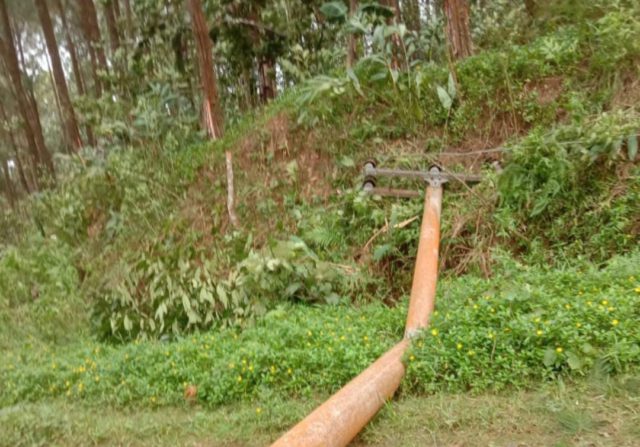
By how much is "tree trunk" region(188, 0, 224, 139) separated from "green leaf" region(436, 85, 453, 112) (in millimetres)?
3943

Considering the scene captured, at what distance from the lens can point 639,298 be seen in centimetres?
376

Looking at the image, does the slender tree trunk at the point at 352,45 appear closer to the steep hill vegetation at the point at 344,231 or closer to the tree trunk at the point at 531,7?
the steep hill vegetation at the point at 344,231

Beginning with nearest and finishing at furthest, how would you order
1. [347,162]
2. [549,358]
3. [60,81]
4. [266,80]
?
1. [549,358]
2. [347,162]
3. [266,80]
4. [60,81]

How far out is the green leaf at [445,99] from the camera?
7176mm

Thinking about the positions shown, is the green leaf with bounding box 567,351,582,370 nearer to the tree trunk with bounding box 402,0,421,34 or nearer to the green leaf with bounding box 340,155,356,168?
the green leaf with bounding box 340,155,356,168

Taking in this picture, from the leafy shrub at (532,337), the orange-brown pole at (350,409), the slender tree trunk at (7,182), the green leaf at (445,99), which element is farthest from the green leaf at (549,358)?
the slender tree trunk at (7,182)

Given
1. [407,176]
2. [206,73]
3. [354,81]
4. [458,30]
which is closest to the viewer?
[407,176]

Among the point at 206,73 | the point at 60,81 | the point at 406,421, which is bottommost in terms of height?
the point at 406,421

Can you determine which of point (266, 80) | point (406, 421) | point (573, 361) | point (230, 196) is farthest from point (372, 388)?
point (266, 80)

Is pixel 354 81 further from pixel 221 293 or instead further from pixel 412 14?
pixel 412 14

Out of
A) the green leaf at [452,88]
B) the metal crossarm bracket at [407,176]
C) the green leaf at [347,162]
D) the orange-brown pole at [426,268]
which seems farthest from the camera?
the green leaf at [347,162]

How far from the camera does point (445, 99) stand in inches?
283

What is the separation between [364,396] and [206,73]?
7093 millimetres

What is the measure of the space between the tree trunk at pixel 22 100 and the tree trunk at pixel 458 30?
1045 cm
